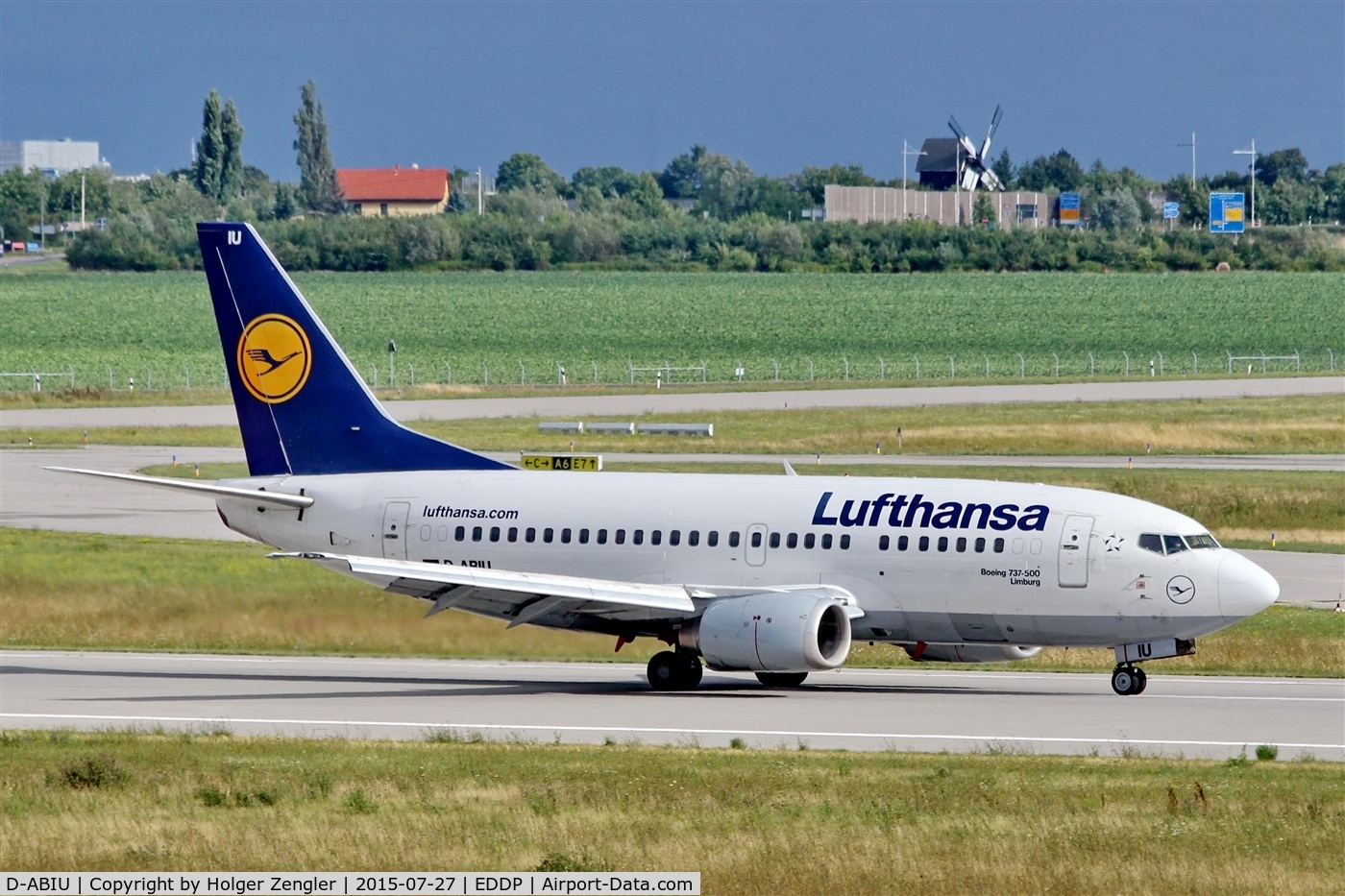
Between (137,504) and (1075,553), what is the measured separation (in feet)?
126

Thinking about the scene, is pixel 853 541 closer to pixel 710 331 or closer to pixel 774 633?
pixel 774 633

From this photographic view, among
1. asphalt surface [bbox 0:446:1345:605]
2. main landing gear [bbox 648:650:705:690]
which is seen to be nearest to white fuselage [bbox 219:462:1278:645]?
main landing gear [bbox 648:650:705:690]

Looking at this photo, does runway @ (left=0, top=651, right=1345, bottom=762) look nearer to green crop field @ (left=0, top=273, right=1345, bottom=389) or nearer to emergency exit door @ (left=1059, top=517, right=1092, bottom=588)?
emergency exit door @ (left=1059, top=517, right=1092, bottom=588)

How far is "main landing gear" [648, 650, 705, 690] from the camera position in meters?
35.3

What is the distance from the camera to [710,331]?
161 meters

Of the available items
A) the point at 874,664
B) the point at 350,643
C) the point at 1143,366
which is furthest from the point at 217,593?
the point at 1143,366

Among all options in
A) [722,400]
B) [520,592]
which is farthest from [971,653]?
[722,400]

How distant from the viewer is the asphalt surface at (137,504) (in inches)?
1959

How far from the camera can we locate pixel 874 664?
132ft

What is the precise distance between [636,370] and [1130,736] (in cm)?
9916

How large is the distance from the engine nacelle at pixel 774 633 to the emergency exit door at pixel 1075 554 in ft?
12.6

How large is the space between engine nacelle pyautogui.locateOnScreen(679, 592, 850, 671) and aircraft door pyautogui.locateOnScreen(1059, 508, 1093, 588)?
3.84m

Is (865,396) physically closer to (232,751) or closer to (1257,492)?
(1257,492)

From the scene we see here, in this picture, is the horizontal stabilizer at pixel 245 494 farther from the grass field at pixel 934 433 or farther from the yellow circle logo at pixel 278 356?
the grass field at pixel 934 433
